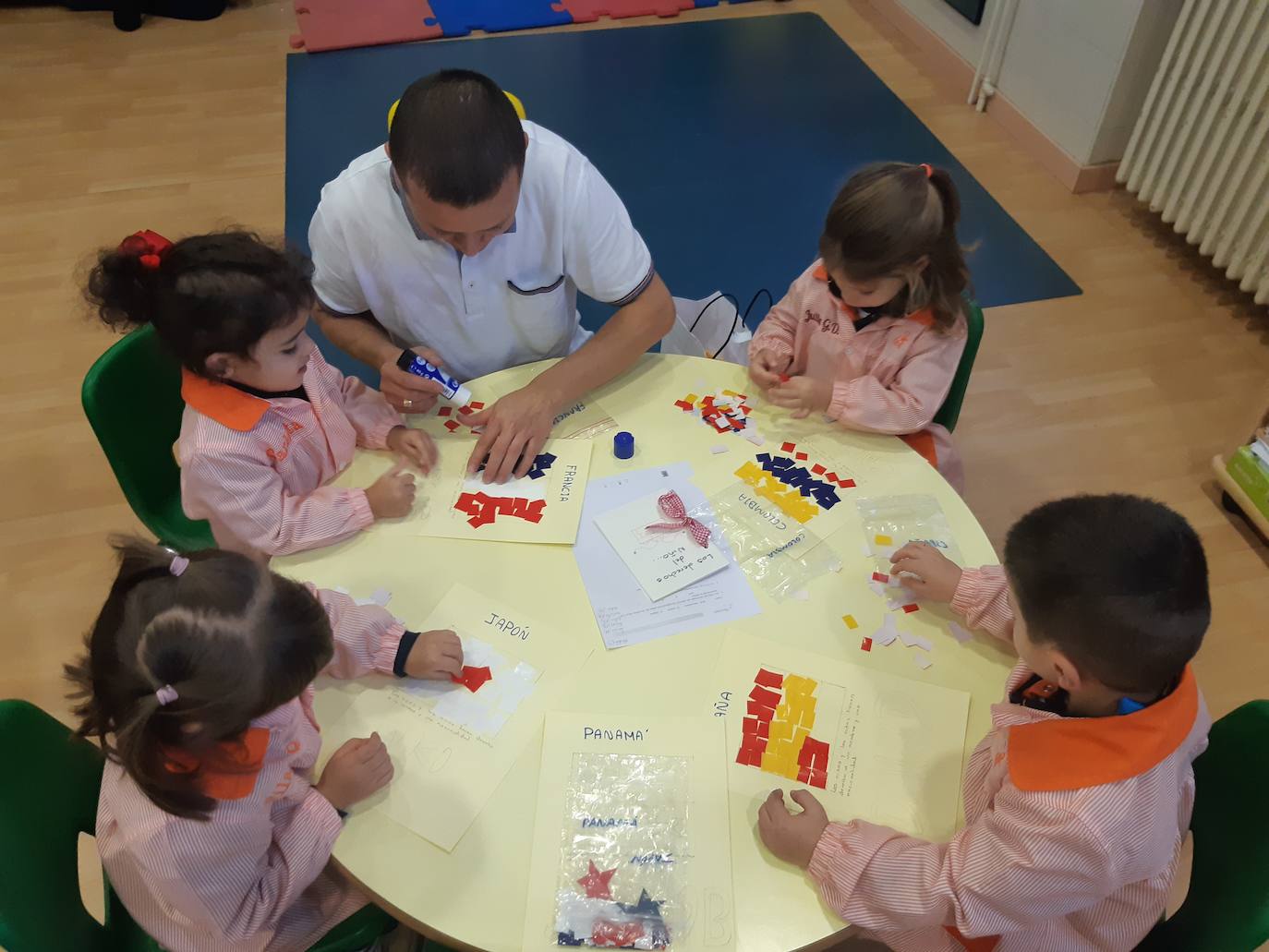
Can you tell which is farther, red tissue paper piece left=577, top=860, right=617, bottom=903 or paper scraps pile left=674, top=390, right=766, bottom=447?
paper scraps pile left=674, top=390, right=766, bottom=447

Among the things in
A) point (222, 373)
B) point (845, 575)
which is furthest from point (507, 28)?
point (845, 575)

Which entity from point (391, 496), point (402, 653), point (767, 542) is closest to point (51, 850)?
point (402, 653)

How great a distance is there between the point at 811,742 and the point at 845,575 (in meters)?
0.26

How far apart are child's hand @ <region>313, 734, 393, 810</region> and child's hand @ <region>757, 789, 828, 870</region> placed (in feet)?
1.42

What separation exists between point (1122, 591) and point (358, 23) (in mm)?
4270

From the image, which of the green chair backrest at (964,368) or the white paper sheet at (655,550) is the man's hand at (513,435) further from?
the green chair backrest at (964,368)

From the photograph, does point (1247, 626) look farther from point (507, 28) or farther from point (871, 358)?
point (507, 28)

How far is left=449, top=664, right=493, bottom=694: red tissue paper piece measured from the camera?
1.13 m

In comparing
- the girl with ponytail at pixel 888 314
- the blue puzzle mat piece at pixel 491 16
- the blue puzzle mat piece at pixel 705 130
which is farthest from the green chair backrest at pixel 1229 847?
the blue puzzle mat piece at pixel 491 16

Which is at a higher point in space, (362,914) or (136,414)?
(136,414)

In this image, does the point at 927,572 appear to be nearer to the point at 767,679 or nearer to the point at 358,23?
the point at 767,679

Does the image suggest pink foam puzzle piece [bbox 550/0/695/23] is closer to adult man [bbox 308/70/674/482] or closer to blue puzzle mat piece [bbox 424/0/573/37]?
blue puzzle mat piece [bbox 424/0/573/37]

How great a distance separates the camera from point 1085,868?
0.93 meters

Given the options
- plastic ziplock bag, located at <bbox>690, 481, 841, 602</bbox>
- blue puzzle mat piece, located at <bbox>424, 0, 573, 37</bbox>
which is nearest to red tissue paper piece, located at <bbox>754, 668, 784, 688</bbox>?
plastic ziplock bag, located at <bbox>690, 481, 841, 602</bbox>
